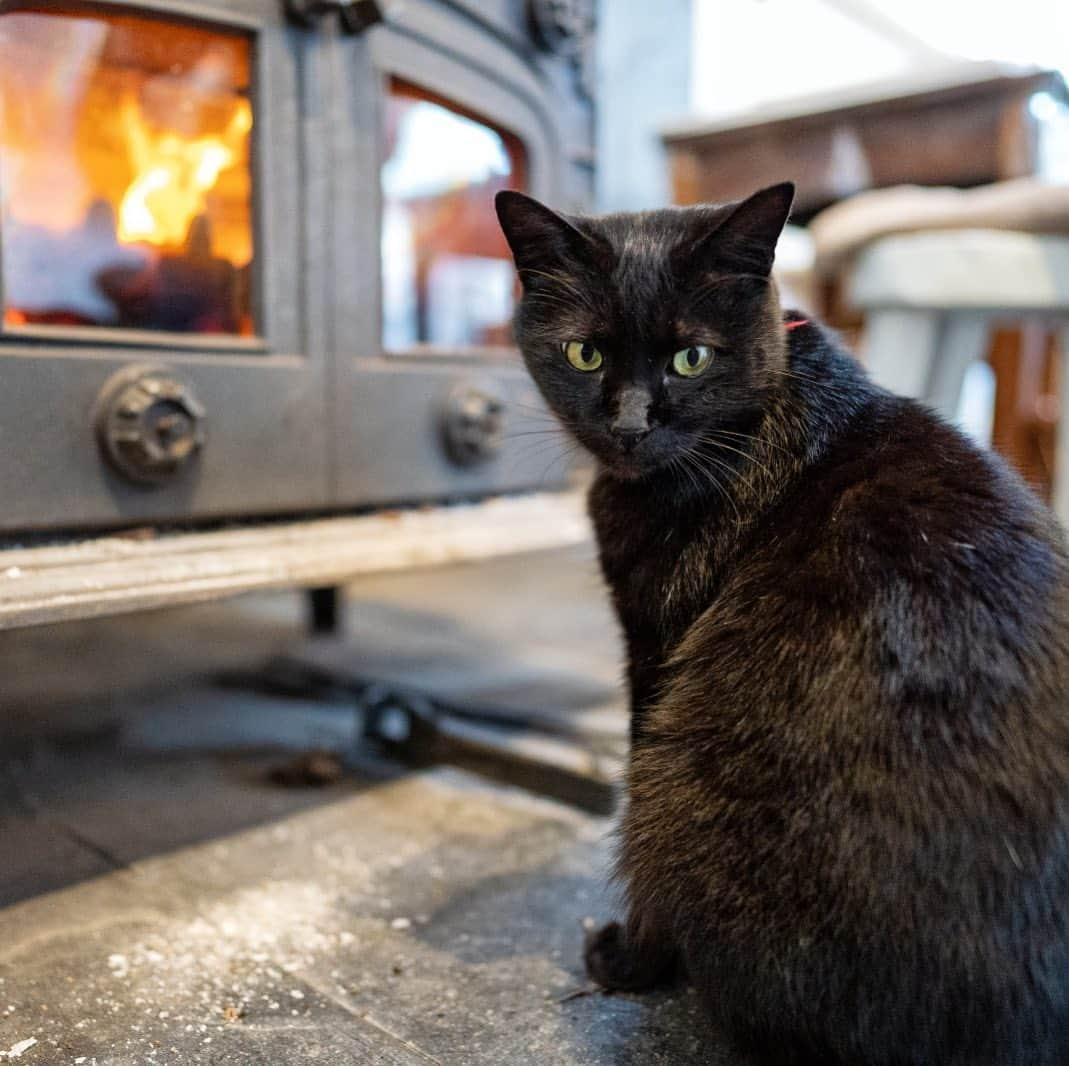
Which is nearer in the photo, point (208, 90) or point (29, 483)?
point (29, 483)

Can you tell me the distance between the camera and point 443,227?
1632mm

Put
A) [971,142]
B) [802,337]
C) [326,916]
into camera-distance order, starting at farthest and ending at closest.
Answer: [971,142] < [326,916] < [802,337]

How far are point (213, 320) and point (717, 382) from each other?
2.36 feet

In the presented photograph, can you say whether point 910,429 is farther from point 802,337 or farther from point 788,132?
point 788,132

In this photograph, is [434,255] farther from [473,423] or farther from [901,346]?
[901,346]

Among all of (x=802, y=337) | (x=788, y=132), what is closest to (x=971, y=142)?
(x=788, y=132)

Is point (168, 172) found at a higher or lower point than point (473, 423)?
higher

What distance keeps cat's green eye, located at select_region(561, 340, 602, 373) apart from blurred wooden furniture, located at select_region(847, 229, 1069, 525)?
583 mm

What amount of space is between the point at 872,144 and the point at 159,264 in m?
A: 1.24

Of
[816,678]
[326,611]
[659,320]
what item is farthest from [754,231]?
[326,611]

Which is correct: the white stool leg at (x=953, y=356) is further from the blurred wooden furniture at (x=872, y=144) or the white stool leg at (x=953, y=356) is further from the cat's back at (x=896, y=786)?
the cat's back at (x=896, y=786)

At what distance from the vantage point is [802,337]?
91 centimetres

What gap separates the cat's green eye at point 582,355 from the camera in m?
0.86

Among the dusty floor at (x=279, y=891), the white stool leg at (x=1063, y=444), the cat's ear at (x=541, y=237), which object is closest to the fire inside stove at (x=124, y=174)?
the cat's ear at (x=541, y=237)
